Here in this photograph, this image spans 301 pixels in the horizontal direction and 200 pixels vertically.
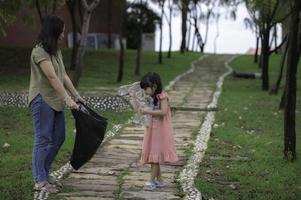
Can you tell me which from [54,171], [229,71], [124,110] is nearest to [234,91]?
[124,110]

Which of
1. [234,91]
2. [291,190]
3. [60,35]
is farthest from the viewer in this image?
[234,91]

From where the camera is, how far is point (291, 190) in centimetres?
599

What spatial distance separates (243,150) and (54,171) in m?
3.04

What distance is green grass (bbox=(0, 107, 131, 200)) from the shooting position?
231 inches

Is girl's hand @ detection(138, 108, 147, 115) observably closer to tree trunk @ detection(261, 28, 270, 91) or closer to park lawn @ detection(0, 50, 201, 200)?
park lawn @ detection(0, 50, 201, 200)

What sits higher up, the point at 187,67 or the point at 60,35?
the point at 60,35

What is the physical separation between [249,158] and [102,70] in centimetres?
1454

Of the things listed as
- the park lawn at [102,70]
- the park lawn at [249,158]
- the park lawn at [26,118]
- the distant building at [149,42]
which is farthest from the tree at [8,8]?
the distant building at [149,42]

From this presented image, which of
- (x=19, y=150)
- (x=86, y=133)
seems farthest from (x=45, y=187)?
(x=19, y=150)

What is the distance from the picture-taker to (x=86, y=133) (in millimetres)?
Result: 5824

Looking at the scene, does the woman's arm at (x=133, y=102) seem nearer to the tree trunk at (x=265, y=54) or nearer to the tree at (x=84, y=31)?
the tree at (x=84, y=31)

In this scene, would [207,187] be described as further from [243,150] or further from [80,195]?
[243,150]

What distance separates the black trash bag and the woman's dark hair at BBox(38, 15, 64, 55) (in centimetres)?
73

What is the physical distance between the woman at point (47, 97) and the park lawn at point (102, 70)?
9.52 metres
